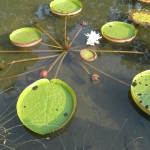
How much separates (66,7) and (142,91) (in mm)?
2906

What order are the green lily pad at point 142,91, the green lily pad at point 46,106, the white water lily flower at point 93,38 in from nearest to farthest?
the green lily pad at point 46,106
the green lily pad at point 142,91
the white water lily flower at point 93,38

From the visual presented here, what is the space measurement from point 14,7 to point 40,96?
10.9ft

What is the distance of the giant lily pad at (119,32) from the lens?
3766 millimetres

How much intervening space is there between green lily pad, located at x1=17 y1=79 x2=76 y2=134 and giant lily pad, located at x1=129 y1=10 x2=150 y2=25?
2.33 meters

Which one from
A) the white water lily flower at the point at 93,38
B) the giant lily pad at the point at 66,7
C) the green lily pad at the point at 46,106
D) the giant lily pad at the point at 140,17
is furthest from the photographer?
the giant lily pad at the point at 66,7

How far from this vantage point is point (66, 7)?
15.4 ft

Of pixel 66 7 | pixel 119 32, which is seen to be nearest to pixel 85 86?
pixel 119 32

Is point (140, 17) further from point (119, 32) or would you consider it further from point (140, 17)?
point (119, 32)

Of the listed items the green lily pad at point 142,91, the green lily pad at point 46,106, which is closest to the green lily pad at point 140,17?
the green lily pad at point 142,91

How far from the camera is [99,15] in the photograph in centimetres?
475

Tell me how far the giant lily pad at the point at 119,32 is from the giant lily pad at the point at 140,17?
0.25 m

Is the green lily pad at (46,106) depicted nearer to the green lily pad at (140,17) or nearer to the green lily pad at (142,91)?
the green lily pad at (142,91)

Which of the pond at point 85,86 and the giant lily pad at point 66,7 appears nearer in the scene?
the pond at point 85,86

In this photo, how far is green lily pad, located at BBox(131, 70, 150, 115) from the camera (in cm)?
263
